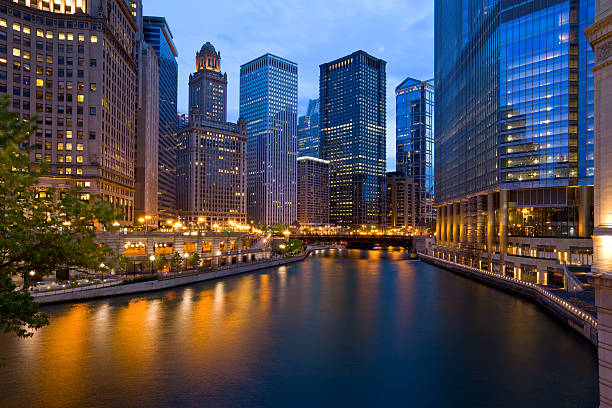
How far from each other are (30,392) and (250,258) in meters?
98.0

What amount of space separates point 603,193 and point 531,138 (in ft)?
265

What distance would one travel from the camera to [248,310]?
59.8 meters

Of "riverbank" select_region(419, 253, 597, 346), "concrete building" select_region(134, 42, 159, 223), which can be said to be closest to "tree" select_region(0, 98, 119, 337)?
"riverbank" select_region(419, 253, 597, 346)

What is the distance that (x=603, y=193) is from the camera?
2070cm

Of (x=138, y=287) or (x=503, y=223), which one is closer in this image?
(x=138, y=287)

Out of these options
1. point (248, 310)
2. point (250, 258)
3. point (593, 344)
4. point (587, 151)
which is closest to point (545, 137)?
point (587, 151)

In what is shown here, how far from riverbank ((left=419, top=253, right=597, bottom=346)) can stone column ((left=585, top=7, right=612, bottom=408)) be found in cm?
2537

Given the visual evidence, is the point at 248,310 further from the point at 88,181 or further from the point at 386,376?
the point at 88,181

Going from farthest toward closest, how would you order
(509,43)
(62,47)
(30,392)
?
(62,47), (509,43), (30,392)

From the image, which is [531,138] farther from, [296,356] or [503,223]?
[296,356]

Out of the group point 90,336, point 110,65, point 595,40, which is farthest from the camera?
point 110,65

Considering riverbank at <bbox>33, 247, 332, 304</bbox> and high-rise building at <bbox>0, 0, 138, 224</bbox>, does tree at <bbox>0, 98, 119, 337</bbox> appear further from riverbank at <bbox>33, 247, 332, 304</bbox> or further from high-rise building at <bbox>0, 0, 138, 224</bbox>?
high-rise building at <bbox>0, 0, 138, 224</bbox>

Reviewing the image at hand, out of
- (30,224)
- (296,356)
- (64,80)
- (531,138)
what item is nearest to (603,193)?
(30,224)

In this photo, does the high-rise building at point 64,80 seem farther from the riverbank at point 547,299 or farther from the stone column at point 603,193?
the stone column at point 603,193
